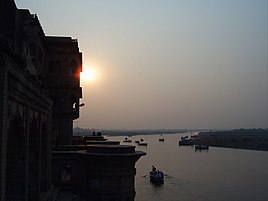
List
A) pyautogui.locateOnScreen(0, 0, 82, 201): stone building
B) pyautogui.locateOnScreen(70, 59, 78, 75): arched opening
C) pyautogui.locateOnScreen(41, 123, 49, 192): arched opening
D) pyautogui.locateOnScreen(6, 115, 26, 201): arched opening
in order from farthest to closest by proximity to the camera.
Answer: pyautogui.locateOnScreen(70, 59, 78, 75): arched opening
pyautogui.locateOnScreen(41, 123, 49, 192): arched opening
pyautogui.locateOnScreen(6, 115, 26, 201): arched opening
pyautogui.locateOnScreen(0, 0, 82, 201): stone building

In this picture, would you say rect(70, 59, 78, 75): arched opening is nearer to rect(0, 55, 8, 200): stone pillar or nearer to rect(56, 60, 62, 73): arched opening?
rect(56, 60, 62, 73): arched opening

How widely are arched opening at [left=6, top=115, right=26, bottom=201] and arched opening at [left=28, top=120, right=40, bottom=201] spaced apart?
3.81 meters

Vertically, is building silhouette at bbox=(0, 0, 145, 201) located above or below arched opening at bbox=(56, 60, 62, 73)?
below

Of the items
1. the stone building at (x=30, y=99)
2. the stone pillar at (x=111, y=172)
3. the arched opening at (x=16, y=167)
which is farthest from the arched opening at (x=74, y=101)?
the arched opening at (x=16, y=167)

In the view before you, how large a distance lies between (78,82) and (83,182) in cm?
1386

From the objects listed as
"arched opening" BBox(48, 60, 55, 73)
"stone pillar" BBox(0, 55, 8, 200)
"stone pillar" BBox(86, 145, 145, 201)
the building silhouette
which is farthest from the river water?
A: "stone pillar" BBox(0, 55, 8, 200)

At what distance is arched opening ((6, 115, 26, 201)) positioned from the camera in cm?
1691

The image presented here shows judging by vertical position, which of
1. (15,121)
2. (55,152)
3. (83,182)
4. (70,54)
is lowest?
(83,182)

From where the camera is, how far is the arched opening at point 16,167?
16.9 metres

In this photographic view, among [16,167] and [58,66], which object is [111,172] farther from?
[58,66]

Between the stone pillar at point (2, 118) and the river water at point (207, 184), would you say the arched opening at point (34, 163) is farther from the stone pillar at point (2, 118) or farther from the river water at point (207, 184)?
the river water at point (207, 184)

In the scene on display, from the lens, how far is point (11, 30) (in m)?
15.6

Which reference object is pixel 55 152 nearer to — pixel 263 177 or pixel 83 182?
pixel 83 182

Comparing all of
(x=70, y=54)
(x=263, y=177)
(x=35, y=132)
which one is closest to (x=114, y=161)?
(x=35, y=132)
